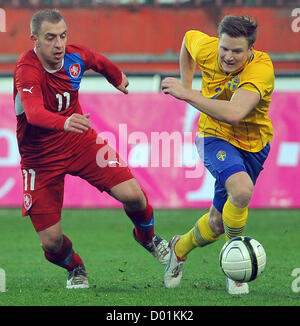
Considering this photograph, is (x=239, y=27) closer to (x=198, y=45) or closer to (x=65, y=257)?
(x=198, y=45)

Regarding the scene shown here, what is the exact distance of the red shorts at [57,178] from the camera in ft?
20.6

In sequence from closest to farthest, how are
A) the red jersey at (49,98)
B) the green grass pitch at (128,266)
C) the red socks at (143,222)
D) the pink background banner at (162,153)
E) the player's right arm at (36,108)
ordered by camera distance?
the player's right arm at (36,108)
the green grass pitch at (128,266)
the red jersey at (49,98)
the red socks at (143,222)
the pink background banner at (162,153)

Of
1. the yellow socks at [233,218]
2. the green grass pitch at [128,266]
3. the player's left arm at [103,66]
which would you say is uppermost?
the player's left arm at [103,66]

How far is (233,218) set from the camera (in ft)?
19.3

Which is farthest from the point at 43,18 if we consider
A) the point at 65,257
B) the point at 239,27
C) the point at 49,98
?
the point at 65,257

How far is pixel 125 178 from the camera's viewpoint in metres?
6.34

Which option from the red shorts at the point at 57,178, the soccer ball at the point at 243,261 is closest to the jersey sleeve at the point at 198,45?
the red shorts at the point at 57,178

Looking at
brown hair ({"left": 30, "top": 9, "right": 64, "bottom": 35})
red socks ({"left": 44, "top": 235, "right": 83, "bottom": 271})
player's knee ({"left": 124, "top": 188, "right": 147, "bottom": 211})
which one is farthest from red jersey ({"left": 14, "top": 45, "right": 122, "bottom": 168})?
red socks ({"left": 44, "top": 235, "right": 83, "bottom": 271})

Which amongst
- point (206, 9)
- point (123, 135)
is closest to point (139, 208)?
point (123, 135)

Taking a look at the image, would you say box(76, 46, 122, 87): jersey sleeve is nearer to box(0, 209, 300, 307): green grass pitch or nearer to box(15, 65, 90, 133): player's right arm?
box(15, 65, 90, 133): player's right arm

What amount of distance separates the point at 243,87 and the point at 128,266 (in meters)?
2.35

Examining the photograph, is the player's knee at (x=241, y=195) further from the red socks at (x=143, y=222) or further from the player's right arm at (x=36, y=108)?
the player's right arm at (x=36, y=108)

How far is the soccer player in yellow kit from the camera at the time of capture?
570cm
